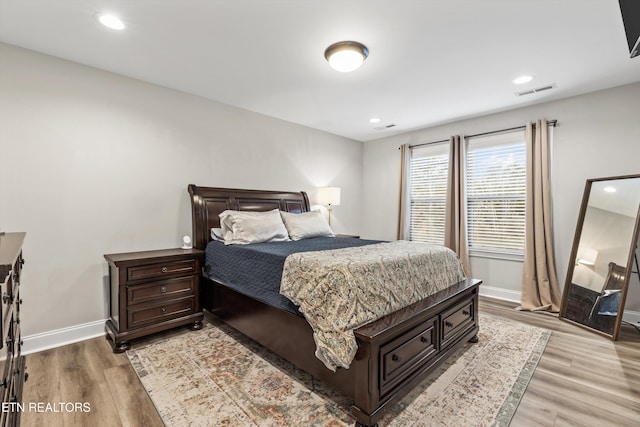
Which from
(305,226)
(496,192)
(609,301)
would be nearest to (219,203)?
(305,226)

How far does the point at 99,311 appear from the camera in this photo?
286cm

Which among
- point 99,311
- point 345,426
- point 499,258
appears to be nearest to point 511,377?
point 345,426

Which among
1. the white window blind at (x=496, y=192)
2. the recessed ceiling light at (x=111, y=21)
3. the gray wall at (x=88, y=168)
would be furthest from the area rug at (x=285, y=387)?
the recessed ceiling light at (x=111, y=21)

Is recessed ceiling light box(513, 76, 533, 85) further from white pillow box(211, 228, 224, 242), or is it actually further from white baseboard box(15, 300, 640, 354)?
white pillow box(211, 228, 224, 242)

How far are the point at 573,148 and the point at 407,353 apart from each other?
3421 millimetres

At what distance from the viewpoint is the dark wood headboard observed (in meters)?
3.39

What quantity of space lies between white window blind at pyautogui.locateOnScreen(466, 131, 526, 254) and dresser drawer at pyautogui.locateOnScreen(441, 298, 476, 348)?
1.89m

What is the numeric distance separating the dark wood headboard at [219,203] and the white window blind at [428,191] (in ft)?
6.91

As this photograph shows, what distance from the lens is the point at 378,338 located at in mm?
1624

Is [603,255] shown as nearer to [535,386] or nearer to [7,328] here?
[535,386]

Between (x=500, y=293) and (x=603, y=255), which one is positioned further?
(x=500, y=293)

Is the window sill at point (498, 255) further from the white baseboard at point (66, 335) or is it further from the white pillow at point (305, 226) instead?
the white pillow at point (305, 226)

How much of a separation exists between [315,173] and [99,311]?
3329 mm

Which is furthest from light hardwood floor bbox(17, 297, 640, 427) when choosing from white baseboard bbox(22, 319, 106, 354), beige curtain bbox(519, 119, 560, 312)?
beige curtain bbox(519, 119, 560, 312)
